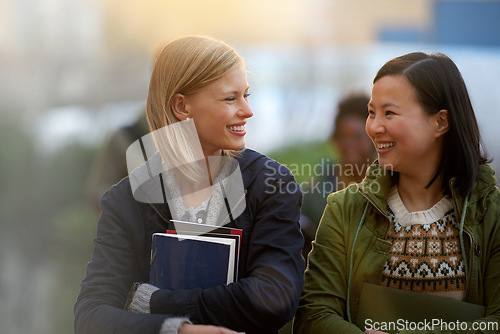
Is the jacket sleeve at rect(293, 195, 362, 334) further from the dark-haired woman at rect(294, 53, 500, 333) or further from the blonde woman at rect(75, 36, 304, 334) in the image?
the blonde woman at rect(75, 36, 304, 334)

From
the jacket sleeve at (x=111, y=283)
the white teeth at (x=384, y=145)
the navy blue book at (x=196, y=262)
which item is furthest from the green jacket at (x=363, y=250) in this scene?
the jacket sleeve at (x=111, y=283)

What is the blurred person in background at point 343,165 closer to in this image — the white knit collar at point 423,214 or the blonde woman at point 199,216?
the white knit collar at point 423,214

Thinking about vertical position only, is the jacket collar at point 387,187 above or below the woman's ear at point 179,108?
below

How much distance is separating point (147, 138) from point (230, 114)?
31 cm

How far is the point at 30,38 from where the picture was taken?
2.44 meters

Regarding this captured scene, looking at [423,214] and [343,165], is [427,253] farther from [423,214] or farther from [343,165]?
[343,165]

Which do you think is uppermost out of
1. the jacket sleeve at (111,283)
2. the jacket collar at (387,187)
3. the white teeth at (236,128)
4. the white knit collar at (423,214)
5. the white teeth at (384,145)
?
the white teeth at (236,128)

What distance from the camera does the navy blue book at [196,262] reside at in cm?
129

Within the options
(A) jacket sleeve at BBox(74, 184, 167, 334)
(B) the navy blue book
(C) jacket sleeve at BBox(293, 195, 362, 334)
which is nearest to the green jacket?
(C) jacket sleeve at BBox(293, 195, 362, 334)

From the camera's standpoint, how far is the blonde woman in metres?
1.26

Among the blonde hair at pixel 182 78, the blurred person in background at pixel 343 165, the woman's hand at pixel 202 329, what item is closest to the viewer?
the woman's hand at pixel 202 329

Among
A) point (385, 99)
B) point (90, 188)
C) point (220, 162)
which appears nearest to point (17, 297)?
point (90, 188)

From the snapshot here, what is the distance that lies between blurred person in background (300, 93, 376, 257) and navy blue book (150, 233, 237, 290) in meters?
0.63

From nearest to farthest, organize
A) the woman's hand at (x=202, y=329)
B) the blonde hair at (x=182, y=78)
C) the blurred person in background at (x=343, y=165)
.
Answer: the woman's hand at (x=202, y=329)
the blonde hair at (x=182, y=78)
the blurred person in background at (x=343, y=165)
